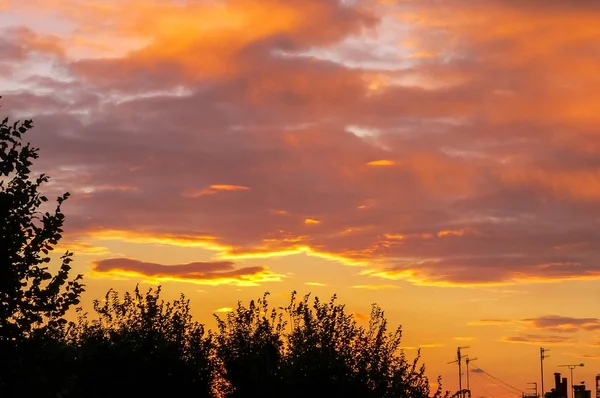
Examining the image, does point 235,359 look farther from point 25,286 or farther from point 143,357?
point 25,286

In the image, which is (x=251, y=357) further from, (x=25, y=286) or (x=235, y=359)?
(x=25, y=286)

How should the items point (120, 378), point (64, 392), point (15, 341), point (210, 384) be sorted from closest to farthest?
1. point (15, 341)
2. point (64, 392)
3. point (120, 378)
4. point (210, 384)

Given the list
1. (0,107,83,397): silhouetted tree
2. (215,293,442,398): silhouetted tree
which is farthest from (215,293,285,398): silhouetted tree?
(0,107,83,397): silhouetted tree

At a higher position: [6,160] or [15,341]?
[6,160]

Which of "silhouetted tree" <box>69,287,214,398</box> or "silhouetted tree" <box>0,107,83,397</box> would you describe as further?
"silhouetted tree" <box>69,287,214,398</box>

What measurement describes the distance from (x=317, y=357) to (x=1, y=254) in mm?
32494

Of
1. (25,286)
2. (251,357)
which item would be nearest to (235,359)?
(251,357)

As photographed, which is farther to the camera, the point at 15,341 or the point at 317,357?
the point at 317,357

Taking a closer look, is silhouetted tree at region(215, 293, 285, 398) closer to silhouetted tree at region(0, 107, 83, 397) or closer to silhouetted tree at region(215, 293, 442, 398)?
silhouetted tree at region(215, 293, 442, 398)

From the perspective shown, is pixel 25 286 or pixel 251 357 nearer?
pixel 25 286

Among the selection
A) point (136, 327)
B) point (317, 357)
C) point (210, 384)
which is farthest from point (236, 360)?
point (317, 357)

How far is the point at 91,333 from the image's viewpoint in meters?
70.0

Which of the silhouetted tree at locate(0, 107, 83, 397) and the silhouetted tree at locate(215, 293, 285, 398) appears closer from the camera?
the silhouetted tree at locate(0, 107, 83, 397)

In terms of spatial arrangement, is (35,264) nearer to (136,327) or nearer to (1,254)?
(1,254)
